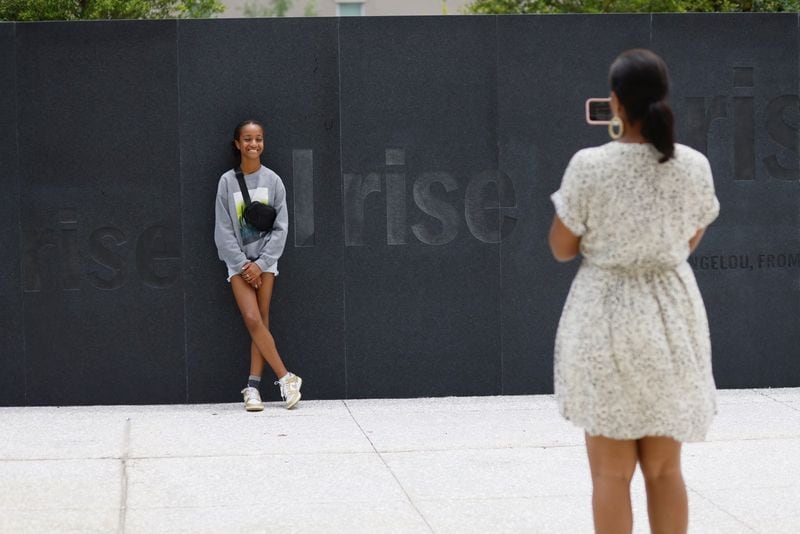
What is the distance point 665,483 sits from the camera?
169 inches

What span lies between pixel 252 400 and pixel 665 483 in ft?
14.8

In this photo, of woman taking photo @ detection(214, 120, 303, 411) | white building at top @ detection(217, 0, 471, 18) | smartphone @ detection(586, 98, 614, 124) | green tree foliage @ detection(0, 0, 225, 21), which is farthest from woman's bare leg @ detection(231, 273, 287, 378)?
white building at top @ detection(217, 0, 471, 18)

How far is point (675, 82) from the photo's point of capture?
893 centimetres

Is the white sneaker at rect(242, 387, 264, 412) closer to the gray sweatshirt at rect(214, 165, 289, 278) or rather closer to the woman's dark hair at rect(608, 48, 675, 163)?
the gray sweatshirt at rect(214, 165, 289, 278)

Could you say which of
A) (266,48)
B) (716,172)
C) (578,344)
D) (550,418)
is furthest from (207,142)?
(578,344)

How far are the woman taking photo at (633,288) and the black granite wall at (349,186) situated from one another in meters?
4.63

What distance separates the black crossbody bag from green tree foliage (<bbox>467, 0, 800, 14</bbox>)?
910 centimetres

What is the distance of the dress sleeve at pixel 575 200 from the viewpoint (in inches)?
162

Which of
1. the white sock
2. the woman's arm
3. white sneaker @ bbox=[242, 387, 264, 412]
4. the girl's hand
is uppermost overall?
the woman's arm

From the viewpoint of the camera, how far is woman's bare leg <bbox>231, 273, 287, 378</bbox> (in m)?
8.37

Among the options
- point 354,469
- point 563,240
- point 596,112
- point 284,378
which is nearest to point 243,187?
point 284,378

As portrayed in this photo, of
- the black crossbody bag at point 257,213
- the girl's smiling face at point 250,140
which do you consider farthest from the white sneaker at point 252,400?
the girl's smiling face at point 250,140

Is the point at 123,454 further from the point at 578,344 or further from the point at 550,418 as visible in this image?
the point at 578,344

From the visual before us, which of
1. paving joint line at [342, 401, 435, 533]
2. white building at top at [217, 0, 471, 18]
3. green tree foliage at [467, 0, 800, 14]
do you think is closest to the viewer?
paving joint line at [342, 401, 435, 533]
